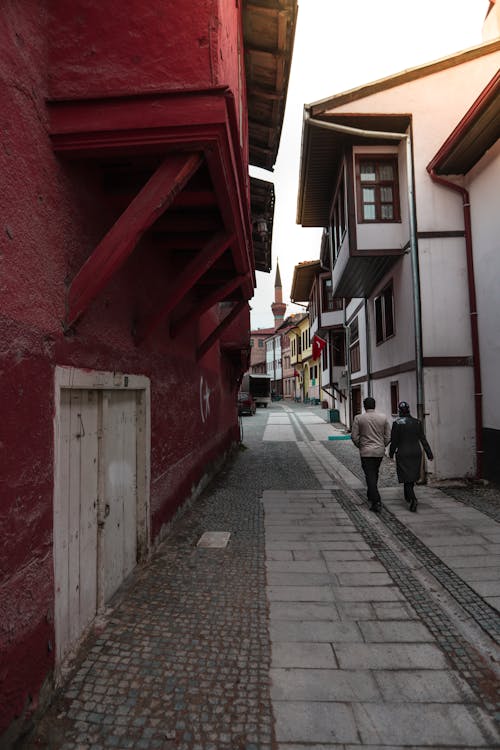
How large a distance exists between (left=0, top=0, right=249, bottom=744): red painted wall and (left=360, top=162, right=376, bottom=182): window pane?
6893mm

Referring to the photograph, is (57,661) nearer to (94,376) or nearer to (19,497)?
(19,497)

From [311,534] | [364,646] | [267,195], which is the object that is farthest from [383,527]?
[267,195]

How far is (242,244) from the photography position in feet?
15.9

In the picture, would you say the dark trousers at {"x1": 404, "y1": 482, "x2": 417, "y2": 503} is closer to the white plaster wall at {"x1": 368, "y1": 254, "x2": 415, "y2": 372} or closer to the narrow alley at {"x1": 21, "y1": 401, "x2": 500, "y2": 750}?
the narrow alley at {"x1": 21, "y1": 401, "x2": 500, "y2": 750}

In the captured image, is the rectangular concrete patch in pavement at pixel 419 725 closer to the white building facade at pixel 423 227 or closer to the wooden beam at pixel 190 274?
the wooden beam at pixel 190 274

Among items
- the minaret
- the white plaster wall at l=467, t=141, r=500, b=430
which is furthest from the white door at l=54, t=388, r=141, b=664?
the minaret

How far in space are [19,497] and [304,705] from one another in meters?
2.05

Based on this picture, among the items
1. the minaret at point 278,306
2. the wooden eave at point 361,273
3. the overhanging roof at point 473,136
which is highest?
the minaret at point 278,306

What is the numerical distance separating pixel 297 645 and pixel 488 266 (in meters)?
7.51

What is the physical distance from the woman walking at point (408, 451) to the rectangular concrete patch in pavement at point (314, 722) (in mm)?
4553

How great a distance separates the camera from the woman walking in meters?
6.53

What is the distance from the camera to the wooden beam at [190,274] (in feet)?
13.9

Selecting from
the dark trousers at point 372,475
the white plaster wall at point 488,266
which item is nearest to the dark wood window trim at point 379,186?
the white plaster wall at point 488,266

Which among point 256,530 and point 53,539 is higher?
point 53,539
